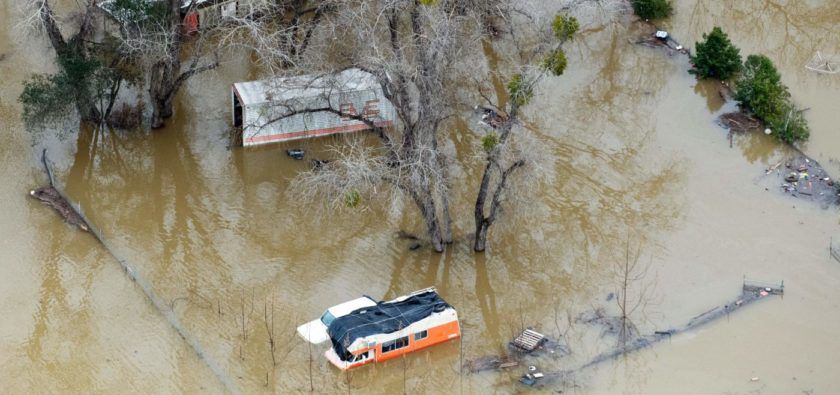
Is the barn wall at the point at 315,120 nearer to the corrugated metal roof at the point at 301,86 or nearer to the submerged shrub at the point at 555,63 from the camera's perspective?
the corrugated metal roof at the point at 301,86

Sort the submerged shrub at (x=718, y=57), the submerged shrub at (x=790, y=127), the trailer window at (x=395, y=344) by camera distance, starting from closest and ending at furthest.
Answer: the trailer window at (x=395, y=344)
the submerged shrub at (x=790, y=127)
the submerged shrub at (x=718, y=57)

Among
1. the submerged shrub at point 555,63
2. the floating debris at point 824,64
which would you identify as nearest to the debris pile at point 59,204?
the submerged shrub at point 555,63

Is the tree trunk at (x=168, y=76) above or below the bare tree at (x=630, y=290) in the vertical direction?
above

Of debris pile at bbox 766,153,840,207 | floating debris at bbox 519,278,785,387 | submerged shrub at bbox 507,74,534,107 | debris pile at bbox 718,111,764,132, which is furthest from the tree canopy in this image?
submerged shrub at bbox 507,74,534,107

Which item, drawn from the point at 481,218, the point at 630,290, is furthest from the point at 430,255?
the point at 630,290

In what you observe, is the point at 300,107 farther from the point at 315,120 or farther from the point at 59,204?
the point at 59,204

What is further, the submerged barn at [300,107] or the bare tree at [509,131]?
the submerged barn at [300,107]

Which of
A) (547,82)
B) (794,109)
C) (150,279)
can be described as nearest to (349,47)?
(547,82)

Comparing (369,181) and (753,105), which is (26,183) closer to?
(369,181)

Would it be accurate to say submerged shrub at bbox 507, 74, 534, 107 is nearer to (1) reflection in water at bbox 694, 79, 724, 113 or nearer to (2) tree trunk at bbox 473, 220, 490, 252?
(2) tree trunk at bbox 473, 220, 490, 252
